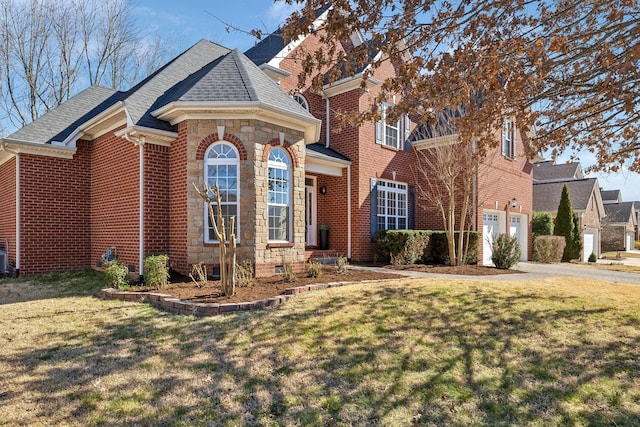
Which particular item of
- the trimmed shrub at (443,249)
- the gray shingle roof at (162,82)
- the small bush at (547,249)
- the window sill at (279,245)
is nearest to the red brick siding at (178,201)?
the gray shingle roof at (162,82)

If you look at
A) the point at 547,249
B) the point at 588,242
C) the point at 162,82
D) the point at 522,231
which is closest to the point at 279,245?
the point at 162,82

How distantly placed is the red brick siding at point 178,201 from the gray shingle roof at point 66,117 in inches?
166

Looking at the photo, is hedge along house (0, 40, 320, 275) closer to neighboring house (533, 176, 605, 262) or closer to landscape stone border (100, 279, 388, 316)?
landscape stone border (100, 279, 388, 316)

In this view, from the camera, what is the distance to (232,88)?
31.7 ft

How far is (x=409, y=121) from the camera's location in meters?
16.3

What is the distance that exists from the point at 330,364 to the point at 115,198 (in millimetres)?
8674

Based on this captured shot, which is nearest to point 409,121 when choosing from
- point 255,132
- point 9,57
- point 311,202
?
point 311,202

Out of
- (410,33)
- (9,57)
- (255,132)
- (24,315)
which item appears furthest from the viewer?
(9,57)

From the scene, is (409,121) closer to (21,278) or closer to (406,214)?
(406,214)

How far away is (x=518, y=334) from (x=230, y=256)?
486 centimetres

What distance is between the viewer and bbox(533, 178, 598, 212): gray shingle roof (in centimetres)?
2746

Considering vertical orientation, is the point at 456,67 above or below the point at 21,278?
above

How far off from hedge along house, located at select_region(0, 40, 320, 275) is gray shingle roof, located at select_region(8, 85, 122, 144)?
7cm

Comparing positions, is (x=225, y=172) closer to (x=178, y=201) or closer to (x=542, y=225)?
(x=178, y=201)
